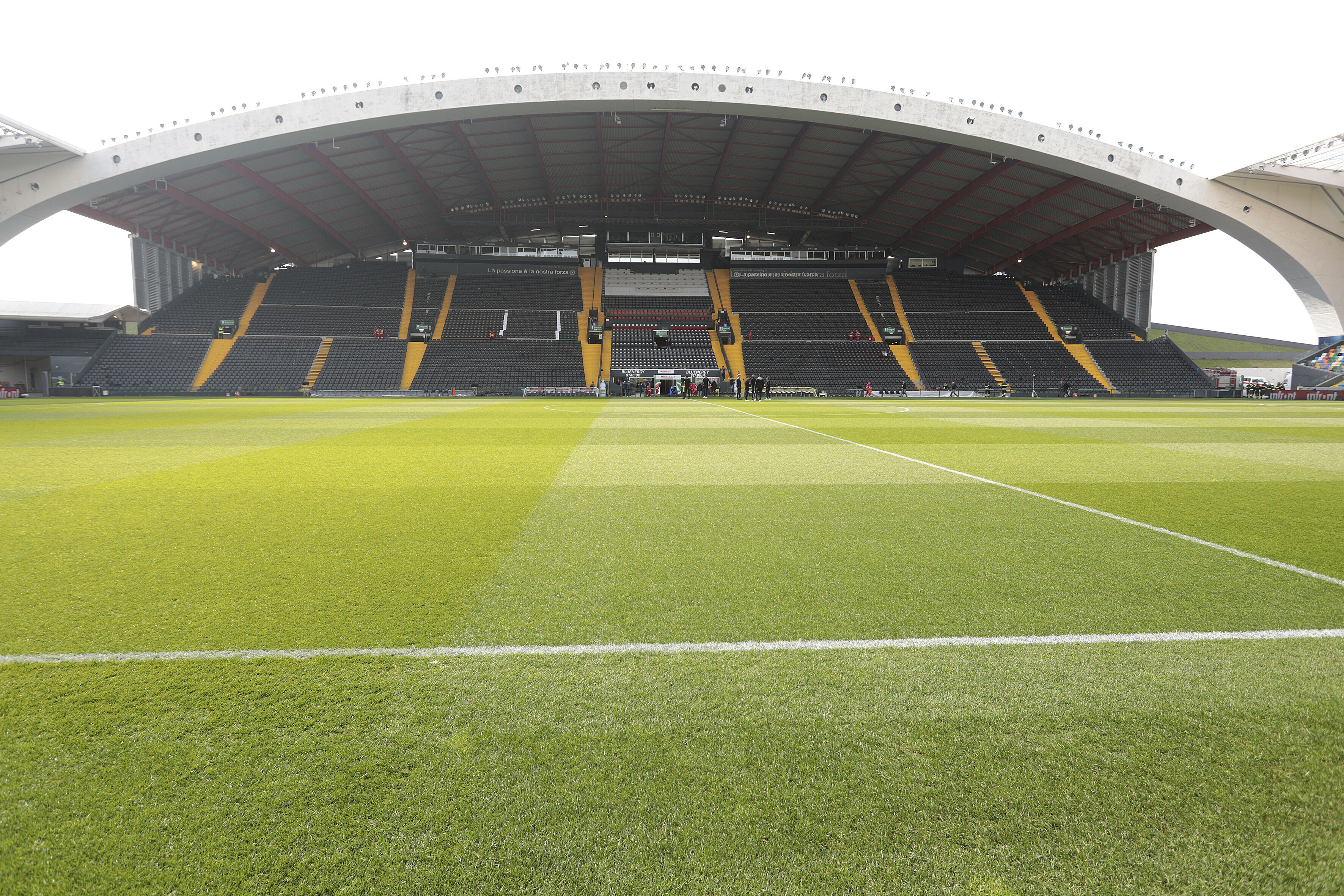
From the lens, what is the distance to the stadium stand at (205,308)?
45438mm

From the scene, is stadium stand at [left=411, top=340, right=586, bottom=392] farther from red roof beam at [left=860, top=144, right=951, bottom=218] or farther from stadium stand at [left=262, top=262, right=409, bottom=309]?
red roof beam at [left=860, top=144, right=951, bottom=218]

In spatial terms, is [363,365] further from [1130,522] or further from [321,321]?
[1130,522]

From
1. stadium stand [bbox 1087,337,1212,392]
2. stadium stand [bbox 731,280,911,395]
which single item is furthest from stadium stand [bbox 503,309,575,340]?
stadium stand [bbox 1087,337,1212,392]

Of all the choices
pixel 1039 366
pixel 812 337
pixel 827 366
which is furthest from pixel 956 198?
pixel 1039 366

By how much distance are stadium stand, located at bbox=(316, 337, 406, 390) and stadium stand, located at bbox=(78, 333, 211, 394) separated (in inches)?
295

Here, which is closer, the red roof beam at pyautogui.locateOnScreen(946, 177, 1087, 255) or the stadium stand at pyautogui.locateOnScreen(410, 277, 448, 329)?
the red roof beam at pyautogui.locateOnScreen(946, 177, 1087, 255)

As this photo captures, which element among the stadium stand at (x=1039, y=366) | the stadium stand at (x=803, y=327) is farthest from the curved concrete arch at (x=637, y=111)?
the stadium stand at (x=803, y=327)

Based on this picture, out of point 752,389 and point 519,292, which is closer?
point 752,389

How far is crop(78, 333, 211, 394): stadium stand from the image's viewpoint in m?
41.5

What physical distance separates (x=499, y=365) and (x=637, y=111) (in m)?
19.8

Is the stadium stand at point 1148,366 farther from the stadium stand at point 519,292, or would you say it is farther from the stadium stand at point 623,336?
the stadium stand at point 519,292

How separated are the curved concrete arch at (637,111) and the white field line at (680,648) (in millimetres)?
32844

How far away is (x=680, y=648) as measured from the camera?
2.61 m

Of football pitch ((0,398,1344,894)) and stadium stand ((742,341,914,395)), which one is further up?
stadium stand ((742,341,914,395))
